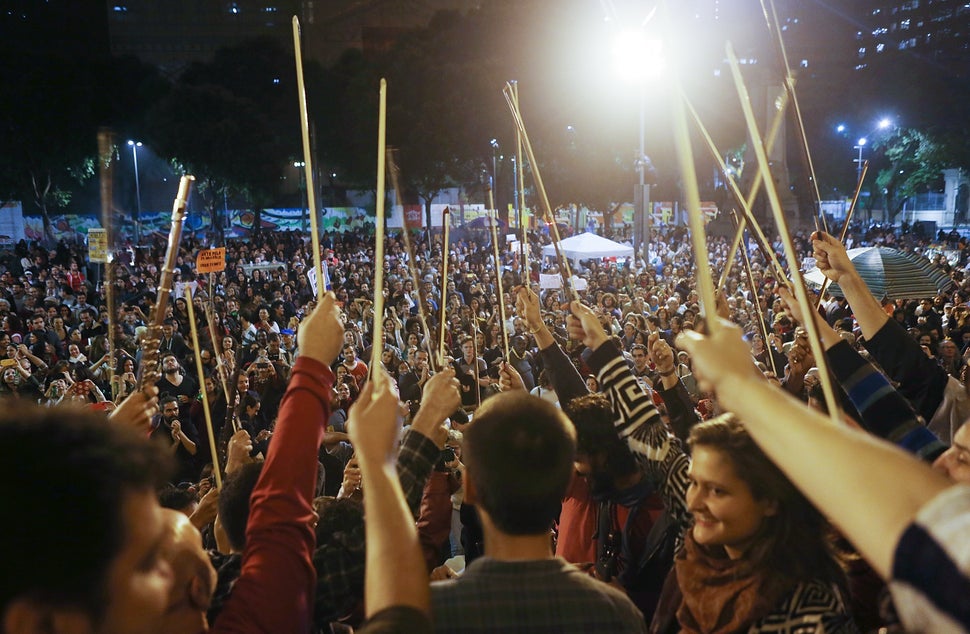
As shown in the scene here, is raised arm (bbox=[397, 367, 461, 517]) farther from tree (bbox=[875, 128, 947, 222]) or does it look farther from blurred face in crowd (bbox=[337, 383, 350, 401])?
tree (bbox=[875, 128, 947, 222])

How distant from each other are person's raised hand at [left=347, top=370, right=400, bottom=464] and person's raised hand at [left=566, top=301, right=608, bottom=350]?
5.20 ft

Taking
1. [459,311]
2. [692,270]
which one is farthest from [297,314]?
[692,270]

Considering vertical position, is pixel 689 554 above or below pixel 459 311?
above

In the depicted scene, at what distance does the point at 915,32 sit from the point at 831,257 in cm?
8618

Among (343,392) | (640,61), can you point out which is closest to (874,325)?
(343,392)

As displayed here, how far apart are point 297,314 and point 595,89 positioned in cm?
2443

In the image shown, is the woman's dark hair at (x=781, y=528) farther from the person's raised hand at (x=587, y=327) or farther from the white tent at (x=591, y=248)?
the white tent at (x=591, y=248)

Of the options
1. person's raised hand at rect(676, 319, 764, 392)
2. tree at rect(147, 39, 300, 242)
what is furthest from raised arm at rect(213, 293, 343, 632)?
tree at rect(147, 39, 300, 242)

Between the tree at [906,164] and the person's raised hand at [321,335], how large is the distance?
2006 inches

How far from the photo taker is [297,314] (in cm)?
1497

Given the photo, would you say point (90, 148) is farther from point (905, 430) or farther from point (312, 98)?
point (905, 430)

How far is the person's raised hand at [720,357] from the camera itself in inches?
52.3

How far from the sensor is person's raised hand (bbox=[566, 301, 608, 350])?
3100mm

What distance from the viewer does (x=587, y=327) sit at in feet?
10.5
